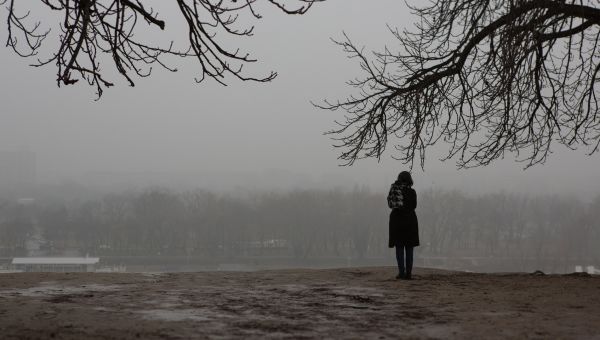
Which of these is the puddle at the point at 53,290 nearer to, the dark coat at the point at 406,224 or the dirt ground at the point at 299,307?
the dirt ground at the point at 299,307

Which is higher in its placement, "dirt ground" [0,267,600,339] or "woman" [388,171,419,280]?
"woman" [388,171,419,280]

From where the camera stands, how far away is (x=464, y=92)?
12.8 m

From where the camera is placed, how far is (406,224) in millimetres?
11117

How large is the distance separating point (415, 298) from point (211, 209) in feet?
284

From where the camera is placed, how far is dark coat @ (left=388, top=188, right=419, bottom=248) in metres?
11.1

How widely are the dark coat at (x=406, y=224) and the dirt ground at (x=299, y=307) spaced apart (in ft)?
2.27

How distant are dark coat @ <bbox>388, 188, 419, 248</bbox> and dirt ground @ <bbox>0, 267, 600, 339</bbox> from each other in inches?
27.2

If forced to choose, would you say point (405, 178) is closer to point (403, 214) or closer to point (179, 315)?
point (403, 214)

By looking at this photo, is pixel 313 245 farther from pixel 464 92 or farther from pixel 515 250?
pixel 464 92

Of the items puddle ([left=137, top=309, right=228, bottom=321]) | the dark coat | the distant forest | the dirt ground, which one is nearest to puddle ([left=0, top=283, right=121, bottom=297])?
Result: the dirt ground

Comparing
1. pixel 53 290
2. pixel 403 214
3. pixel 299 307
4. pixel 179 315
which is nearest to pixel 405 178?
pixel 403 214

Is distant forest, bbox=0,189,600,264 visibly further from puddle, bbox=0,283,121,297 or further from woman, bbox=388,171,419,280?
puddle, bbox=0,283,121,297

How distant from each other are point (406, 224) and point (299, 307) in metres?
3.73

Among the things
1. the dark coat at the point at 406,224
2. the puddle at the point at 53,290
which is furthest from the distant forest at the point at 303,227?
the puddle at the point at 53,290
